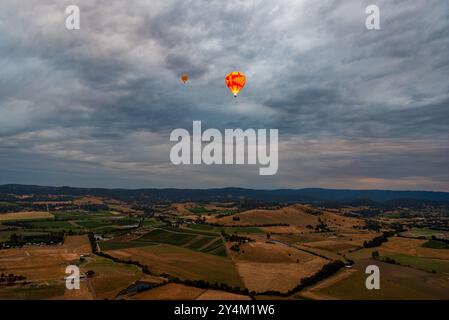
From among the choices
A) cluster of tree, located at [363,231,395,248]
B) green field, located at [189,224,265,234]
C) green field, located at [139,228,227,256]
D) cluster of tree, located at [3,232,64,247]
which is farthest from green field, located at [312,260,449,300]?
cluster of tree, located at [3,232,64,247]

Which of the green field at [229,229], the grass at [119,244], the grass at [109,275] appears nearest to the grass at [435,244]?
the green field at [229,229]

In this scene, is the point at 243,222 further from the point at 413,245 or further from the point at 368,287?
the point at 368,287

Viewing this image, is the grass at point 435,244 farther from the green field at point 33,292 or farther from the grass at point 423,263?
the green field at point 33,292

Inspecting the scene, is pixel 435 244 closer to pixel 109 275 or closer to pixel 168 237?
pixel 168 237

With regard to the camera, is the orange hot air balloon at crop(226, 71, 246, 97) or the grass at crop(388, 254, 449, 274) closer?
the orange hot air balloon at crop(226, 71, 246, 97)

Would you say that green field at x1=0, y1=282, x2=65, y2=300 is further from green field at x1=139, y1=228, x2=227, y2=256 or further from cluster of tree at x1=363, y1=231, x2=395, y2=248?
cluster of tree at x1=363, y1=231, x2=395, y2=248

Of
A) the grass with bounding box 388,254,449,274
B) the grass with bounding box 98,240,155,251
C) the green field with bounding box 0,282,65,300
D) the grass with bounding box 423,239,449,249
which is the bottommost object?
the grass with bounding box 423,239,449,249
